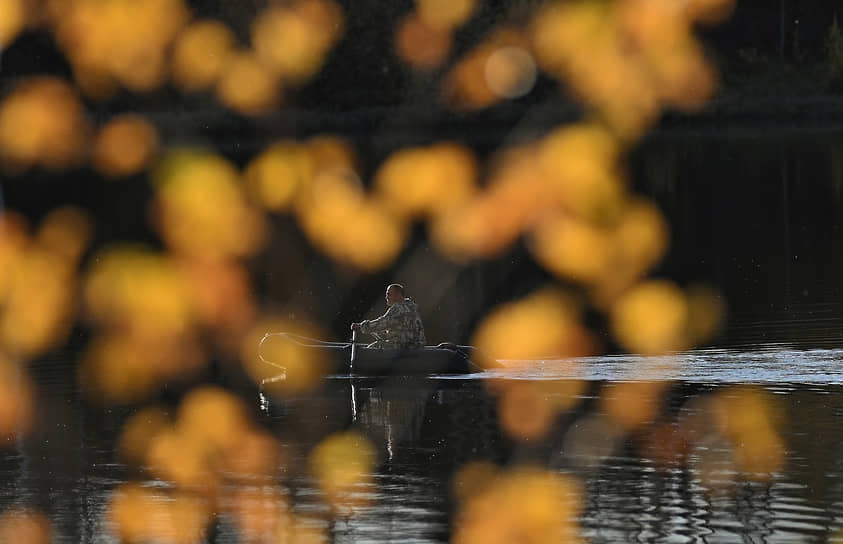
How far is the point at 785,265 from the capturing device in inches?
1607

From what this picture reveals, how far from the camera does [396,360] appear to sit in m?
27.3

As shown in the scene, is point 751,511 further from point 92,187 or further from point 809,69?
point 809,69

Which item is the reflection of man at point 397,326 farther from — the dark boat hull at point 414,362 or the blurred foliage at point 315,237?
the blurred foliage at point 315,237

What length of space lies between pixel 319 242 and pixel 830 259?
13.7 meters

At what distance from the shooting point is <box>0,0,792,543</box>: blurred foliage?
21.1 m

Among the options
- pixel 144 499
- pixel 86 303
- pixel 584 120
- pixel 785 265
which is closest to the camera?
pixel 144 499

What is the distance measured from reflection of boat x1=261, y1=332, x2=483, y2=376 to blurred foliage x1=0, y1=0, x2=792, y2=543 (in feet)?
1.00

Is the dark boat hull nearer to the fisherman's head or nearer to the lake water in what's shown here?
the lake water

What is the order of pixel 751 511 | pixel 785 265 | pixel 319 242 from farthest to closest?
pixel 319 242, pixel 785 265, pixel 751 511

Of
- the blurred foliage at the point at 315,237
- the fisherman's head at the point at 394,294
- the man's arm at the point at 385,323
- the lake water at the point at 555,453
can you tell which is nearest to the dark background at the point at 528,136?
the blurred foliage at the point at 315,237

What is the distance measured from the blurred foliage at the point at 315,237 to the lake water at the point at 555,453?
0.22 m

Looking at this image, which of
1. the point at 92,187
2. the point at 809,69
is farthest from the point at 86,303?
the point at 809,69

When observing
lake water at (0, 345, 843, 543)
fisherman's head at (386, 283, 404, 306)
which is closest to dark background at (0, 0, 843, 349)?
lake water at (0, 345, 843, 543)

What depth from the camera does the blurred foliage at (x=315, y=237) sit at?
21109 mm
